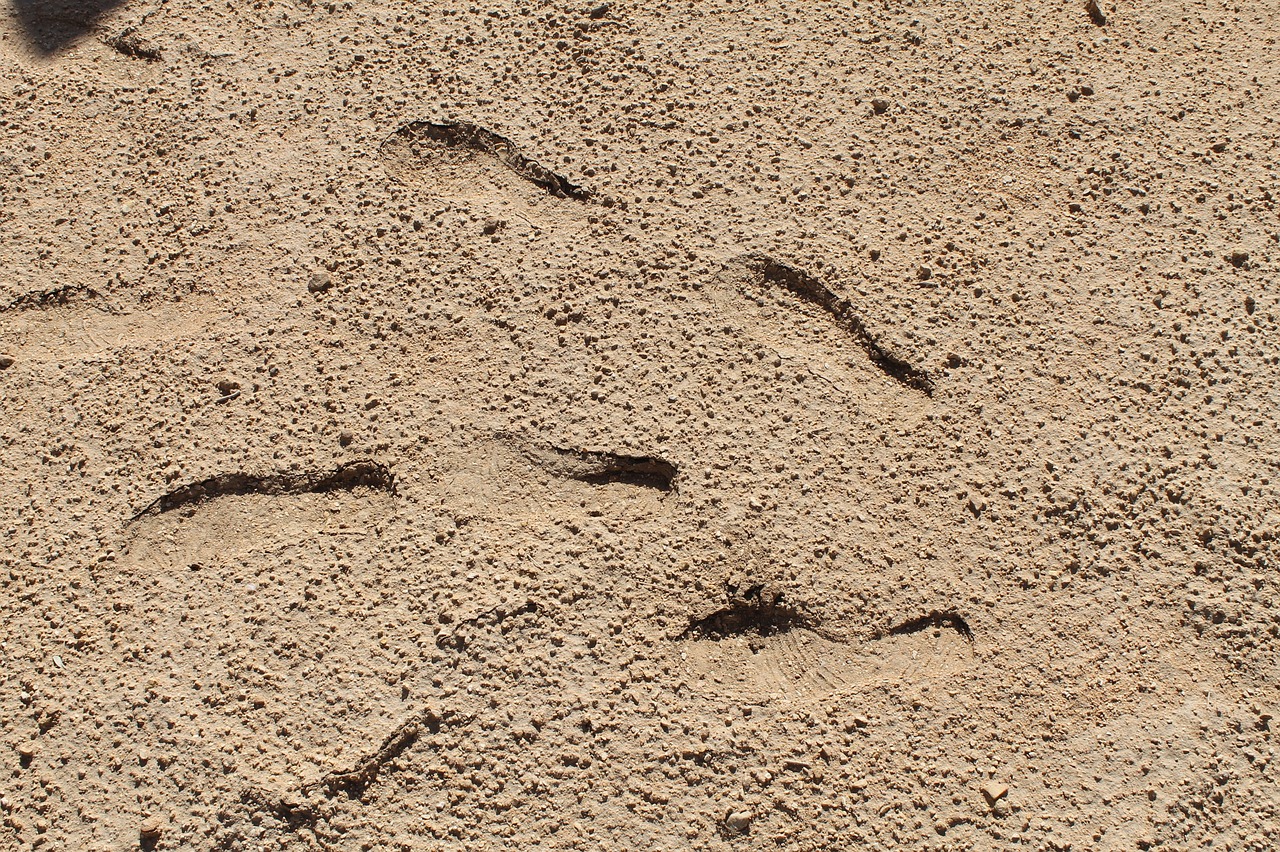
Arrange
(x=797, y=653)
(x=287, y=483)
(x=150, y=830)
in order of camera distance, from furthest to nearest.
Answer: (x=287, y=483) → (x=797, y=653) → (x=150, y=830)

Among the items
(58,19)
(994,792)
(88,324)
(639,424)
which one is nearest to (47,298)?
(88,324)

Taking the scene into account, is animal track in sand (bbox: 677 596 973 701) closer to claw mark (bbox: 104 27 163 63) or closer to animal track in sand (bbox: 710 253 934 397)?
animal track in sand (bbox: 710 253 934 397)

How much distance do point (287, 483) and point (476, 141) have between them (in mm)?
664

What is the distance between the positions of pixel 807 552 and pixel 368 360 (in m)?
0.73

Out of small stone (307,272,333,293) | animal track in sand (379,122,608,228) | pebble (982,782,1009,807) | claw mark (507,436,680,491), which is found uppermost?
animal track in sand (379,122,608,228)

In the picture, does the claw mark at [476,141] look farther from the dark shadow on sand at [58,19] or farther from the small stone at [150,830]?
the small stone at [150,830]

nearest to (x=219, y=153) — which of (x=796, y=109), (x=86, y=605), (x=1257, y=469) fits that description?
(x=86, y=605)

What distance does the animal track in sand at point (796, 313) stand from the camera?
166cm

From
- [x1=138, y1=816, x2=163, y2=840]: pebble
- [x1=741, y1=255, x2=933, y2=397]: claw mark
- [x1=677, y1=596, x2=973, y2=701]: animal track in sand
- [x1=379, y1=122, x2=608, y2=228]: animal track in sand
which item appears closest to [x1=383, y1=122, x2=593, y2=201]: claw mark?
[x1=379, y1=122, x2=608, y2=228]: animal track in sand

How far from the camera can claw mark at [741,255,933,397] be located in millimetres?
1649

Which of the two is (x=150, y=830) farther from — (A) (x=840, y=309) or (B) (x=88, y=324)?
(A) (x=840, y=309)

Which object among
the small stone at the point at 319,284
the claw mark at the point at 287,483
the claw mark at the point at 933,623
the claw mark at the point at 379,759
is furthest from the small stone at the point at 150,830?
the claw mark at the point at 933,623

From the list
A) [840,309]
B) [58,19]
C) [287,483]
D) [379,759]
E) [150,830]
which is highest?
[840,309]

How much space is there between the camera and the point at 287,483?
1.60 meters
